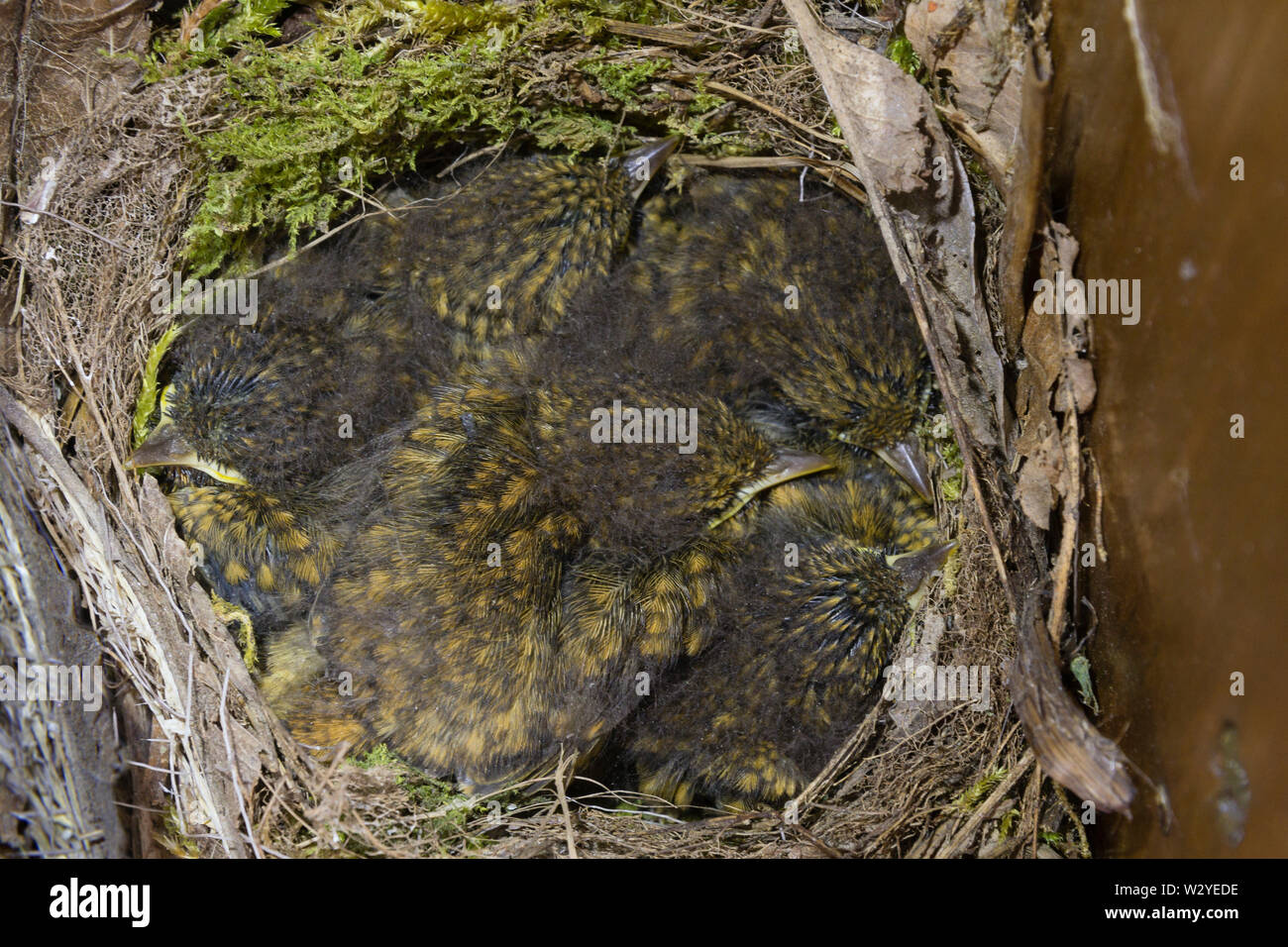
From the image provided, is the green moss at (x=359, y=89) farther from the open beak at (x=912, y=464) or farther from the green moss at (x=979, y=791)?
the green moss at (x=979, y=791)

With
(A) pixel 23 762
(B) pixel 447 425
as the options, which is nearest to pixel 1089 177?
(B) pixel 447 425

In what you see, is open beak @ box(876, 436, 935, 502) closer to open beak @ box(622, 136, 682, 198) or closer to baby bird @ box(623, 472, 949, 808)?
baby bird @ box(623, 472, 949, 808)

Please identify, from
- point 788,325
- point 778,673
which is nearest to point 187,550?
point 778,673

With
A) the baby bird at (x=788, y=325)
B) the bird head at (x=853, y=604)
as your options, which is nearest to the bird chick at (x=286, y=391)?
the baby bird at (x=788, y=325)

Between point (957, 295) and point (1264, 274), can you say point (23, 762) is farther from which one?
point (1264, 274)

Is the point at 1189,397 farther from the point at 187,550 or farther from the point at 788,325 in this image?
the point at 187,550

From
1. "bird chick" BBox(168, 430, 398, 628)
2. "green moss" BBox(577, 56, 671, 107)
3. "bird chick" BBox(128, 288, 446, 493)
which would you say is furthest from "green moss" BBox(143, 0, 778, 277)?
"bird chick" BBox(168, 430, 398, 628)
